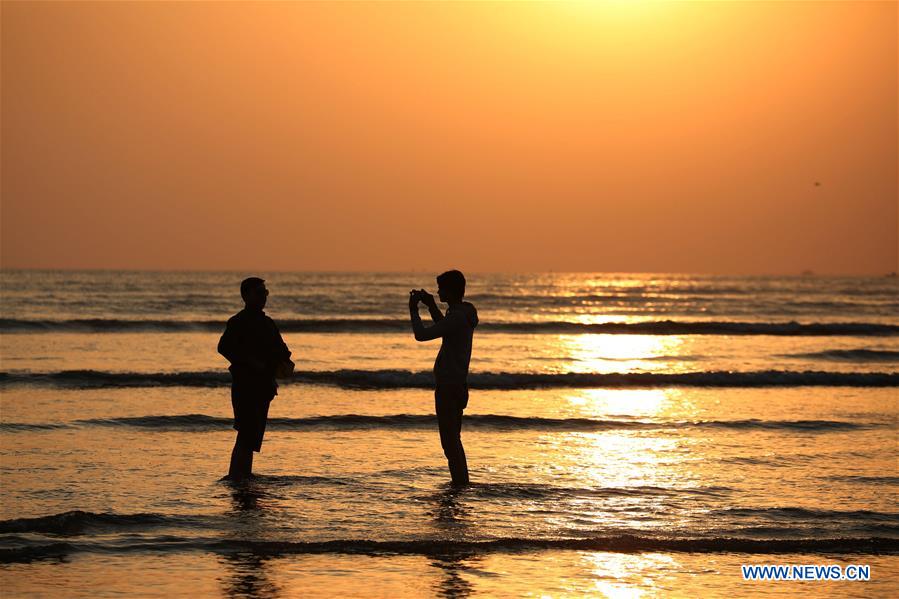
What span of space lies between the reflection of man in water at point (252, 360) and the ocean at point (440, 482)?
2.03 ft

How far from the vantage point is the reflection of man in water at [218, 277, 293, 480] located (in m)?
10.3

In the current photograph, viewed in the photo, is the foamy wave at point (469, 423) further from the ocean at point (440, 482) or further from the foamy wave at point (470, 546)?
the foamy wave at point (470, 546)

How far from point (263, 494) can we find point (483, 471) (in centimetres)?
246

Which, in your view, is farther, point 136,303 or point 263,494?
point 136,303

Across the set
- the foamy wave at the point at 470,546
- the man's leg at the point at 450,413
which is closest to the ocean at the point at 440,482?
the foamy wave at the point at 470,546

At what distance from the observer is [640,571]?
24.8 feet

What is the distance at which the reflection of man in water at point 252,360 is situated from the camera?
1029 centimetres

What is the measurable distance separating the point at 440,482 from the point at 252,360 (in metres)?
2.11

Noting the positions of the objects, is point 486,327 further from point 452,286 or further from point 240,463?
point 452,286

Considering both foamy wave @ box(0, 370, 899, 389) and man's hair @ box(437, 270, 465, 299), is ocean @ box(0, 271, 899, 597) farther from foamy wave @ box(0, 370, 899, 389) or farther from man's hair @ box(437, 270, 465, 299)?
man's hair @ box(437, 270, 465, 299)

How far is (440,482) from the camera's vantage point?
1071 centimetres

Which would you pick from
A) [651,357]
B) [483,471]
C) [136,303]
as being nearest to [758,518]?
[483,471]

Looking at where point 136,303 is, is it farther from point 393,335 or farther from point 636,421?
point 636,421

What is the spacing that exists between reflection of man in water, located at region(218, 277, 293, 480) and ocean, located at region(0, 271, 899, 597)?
2.03ft
